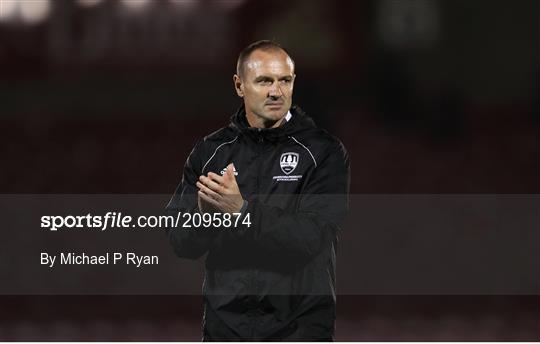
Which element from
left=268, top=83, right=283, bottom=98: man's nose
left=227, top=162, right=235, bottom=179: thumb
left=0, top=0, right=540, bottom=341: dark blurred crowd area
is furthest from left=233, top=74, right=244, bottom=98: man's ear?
left=0, top=0, right=540, bottom=341: dark blurred crowd area

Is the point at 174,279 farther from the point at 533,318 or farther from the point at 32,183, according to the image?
the point at 533,318

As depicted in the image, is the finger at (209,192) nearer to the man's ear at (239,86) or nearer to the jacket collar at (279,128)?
the jacket collar at (279,128)

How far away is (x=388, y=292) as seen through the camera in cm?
620

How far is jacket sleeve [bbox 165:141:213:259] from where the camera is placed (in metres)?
2.41

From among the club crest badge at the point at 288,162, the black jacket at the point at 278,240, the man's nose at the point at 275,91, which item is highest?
the man's nose at the point at 275,91

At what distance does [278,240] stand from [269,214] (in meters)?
0.08

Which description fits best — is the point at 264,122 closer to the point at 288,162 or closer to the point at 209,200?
the point at 288,162

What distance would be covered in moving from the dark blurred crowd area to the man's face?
425 cm

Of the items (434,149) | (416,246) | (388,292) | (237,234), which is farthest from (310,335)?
(434,149)

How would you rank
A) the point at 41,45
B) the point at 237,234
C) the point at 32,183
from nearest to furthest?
the point at 237,234, the point at 32,183, the point at 41,45

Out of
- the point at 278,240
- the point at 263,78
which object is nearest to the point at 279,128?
the point at 263,78

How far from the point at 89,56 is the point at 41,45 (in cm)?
61

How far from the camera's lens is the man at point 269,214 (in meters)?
2.31

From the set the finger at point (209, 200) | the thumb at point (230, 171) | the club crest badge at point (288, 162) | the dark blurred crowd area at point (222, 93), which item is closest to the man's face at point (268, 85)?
the club crest badge at point (288, 162)
